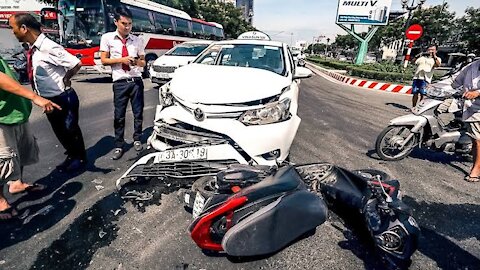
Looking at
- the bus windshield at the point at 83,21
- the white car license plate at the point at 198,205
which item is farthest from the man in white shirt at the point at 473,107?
the bus windshield at the point at 83,21

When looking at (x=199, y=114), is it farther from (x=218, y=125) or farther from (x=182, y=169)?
(x=182, y=169)

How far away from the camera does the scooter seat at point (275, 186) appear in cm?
173

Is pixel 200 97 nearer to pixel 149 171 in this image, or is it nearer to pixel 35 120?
pixel 149 171

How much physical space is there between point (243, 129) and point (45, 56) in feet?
7.46

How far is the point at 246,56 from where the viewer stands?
159 inches

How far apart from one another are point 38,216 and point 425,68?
349 inches

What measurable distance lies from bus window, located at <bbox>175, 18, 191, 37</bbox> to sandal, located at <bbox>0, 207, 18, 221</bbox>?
1573 cm

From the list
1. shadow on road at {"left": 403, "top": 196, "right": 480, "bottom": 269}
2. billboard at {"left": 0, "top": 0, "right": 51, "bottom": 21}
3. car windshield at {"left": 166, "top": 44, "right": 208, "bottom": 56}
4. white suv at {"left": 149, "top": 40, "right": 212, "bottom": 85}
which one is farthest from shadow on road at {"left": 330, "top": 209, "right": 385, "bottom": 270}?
billboard at {"left": 0, "top": 0, "right": 51, "bottom": 21}

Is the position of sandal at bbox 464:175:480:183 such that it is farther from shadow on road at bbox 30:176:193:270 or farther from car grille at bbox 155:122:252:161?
shadow on road at bbox 30:176:193:270

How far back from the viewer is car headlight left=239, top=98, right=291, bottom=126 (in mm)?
2576

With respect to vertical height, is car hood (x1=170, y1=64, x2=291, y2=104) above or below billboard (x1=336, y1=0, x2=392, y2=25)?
below

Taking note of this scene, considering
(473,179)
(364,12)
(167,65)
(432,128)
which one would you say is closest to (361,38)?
(364,12)

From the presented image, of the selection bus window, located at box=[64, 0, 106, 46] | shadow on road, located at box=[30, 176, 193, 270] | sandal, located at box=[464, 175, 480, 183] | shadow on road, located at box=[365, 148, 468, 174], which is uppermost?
bus window, located at box=[64, 0, 106, 46]

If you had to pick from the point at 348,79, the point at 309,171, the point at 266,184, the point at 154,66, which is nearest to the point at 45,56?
the point at 266,184
